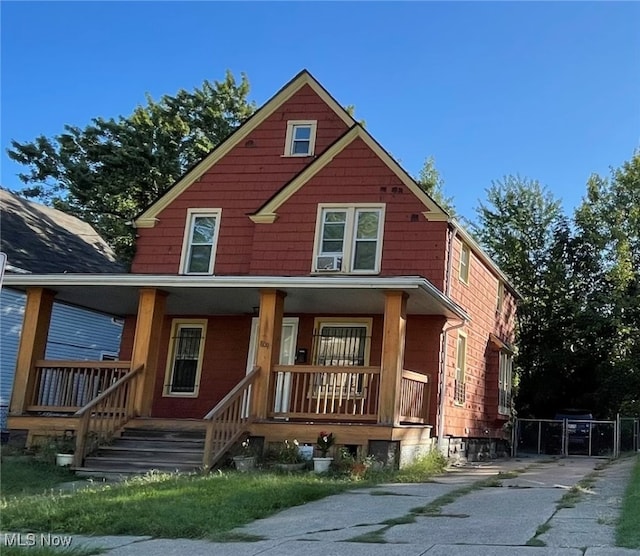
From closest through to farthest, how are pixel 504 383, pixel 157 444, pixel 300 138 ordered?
1. pixel 157 444
2. pixel 300 138
3. pixel 504 383

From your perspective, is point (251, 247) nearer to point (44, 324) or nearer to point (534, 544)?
point (44, 324)

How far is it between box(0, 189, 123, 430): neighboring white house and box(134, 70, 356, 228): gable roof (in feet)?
10.8

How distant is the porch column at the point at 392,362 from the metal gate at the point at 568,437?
11.3 m

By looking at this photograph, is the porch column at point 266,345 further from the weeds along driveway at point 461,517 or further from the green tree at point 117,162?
the green tree at point 117,162

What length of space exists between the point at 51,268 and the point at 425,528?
53.6 ft

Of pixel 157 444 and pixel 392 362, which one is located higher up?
pixel 392 362

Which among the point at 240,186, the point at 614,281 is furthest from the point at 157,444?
the point at 614,281

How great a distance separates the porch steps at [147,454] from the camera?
10875 millimetres

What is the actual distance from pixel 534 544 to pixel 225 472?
581 centimetres

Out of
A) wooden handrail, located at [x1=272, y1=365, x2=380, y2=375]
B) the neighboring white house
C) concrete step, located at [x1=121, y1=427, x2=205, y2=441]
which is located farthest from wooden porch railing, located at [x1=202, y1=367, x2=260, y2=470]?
the neighboring white house

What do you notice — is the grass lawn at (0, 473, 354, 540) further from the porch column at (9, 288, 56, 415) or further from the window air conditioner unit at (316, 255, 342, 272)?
the window air conditioner unit at (316, 255, 342, 272)

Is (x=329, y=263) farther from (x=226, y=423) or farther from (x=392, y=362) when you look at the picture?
(x=226, y=423)

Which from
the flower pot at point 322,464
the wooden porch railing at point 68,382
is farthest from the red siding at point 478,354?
the wooden porch railing at point 68,382

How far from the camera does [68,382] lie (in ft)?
42.8
